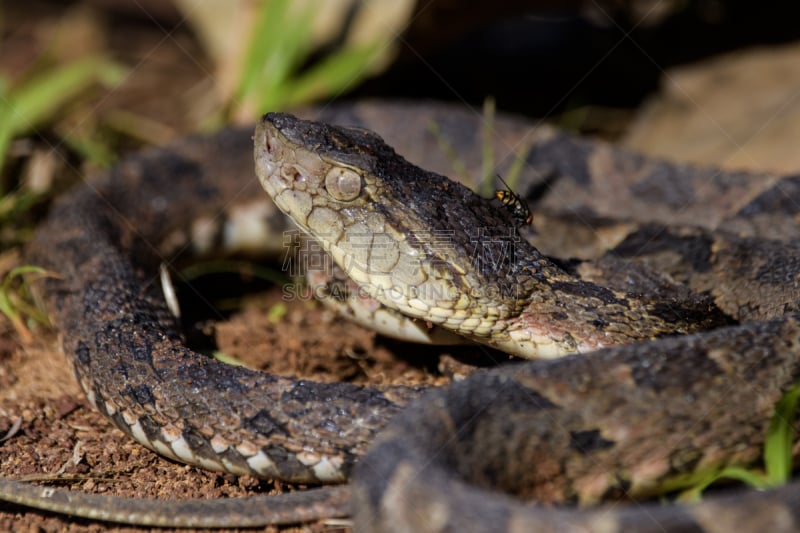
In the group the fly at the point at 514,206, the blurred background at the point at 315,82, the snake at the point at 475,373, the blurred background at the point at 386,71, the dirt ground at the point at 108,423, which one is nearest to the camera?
the snake at the point at 475,373

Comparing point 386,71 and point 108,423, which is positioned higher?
point 386,71

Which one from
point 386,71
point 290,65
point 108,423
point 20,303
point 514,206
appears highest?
point 514,206

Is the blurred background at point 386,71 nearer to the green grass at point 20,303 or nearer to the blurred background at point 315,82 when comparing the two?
the blurred background at point 315,82

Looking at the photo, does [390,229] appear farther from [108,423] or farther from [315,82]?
[315,82]

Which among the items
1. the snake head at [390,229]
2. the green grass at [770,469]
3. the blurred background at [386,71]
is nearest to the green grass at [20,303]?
the blurred background at [386,71]

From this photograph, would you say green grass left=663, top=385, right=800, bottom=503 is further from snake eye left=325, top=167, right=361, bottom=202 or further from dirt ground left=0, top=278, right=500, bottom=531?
snake eye left=325, top=167, right=361, bottom=202

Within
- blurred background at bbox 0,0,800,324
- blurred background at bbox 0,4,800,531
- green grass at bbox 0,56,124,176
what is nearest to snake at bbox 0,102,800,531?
blurred background at bbox 0,4,800,531

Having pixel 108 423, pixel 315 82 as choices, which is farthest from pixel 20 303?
pixel 315 82

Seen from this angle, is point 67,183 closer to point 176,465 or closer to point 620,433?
point 176,465
